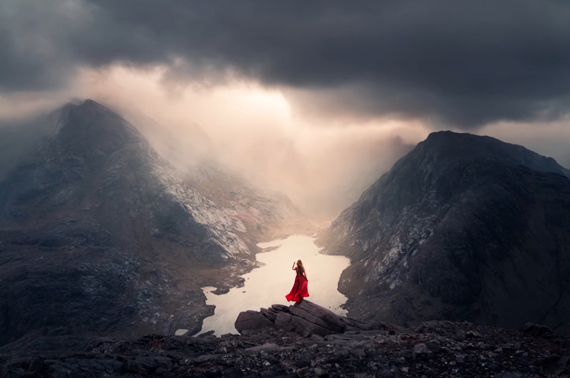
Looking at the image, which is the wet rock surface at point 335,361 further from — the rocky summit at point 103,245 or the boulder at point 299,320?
the rocky summit at point 103,245

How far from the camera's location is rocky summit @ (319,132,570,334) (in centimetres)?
9425

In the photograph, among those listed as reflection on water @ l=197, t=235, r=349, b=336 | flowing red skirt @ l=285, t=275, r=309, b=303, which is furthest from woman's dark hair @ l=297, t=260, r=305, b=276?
reflection on water @ l=197, t=235, r=349, b=336

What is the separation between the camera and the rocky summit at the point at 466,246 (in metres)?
94.2

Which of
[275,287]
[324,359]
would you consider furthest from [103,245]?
[324,359]

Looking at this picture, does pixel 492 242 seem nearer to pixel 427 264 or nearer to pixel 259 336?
pixel 427 264

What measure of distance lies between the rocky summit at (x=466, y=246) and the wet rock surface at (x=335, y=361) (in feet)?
198

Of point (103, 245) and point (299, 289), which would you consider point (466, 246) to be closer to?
point (299, 289)

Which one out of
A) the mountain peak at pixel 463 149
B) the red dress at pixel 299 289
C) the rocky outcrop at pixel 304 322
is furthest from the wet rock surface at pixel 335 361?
the mountain peak at pixel 463 149

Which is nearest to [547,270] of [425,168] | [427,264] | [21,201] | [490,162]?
[427,264]

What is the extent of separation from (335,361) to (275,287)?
109 metres

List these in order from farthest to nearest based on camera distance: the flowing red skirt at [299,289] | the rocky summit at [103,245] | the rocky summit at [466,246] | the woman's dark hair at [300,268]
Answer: the rocky summit at [103,245] < the rocky summit at [466,246] < the flowing red skirt at [299,289] < the woman's dark hair at [300,268]

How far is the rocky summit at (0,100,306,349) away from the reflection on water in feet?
18.9

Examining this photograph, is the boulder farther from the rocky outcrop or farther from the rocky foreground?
the rocky foreground

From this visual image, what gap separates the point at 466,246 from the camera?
106 m
